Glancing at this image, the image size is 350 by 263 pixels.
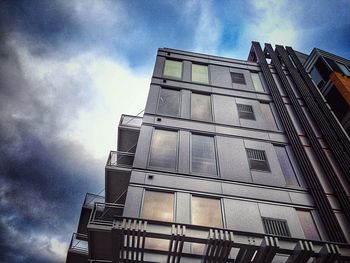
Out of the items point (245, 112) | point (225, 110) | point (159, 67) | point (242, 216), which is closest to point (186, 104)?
point (225, 110)

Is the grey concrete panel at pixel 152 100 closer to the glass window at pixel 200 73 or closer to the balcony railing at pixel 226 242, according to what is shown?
the glass window at pixel 200 73

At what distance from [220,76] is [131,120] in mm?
8769

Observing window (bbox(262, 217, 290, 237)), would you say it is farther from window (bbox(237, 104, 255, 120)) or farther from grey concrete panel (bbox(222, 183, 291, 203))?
window (bbox(237, 104, 255, 120))

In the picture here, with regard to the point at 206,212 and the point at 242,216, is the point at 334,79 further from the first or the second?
the point at 206,212

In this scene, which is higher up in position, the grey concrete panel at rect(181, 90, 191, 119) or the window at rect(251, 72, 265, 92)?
the window at rect(251, 72, 265, 92)

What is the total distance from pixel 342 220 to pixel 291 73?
1393 centimetres

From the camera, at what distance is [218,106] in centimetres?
1642

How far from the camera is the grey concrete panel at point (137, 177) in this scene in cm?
1104

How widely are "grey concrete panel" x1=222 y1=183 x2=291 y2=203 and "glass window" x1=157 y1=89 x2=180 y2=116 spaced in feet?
20.3

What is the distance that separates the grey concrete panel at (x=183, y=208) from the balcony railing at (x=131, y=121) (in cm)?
591

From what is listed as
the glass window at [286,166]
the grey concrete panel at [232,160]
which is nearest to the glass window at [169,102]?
the grey concrete panel at [232,160]

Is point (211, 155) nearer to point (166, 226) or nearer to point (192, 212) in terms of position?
point (192, 212)

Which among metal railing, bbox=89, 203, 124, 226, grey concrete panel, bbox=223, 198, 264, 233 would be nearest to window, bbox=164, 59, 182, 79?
metal railing, bbox=89, 203, 124, 226

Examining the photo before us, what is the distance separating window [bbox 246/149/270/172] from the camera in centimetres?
1294
